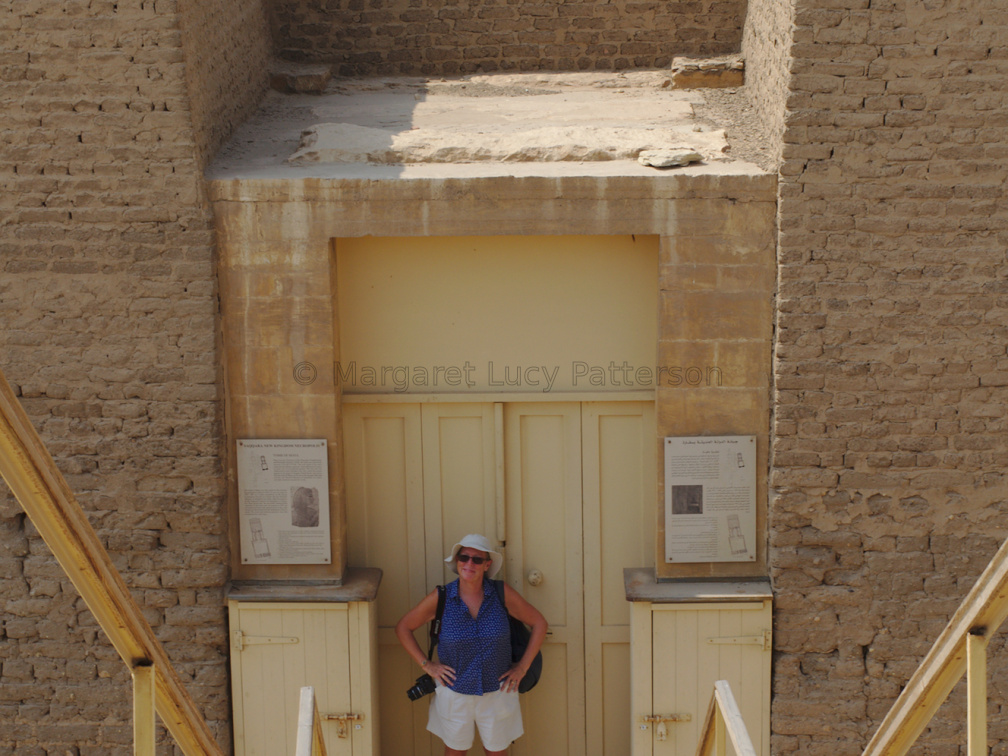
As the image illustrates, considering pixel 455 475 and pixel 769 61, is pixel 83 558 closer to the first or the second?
pixel 455 475

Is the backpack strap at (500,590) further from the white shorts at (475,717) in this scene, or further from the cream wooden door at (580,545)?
the white shorts at (475,717)

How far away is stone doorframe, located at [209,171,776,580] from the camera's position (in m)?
5.81

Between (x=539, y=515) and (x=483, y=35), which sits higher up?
(x=483, y=35)

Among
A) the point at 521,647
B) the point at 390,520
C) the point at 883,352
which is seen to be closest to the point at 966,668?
the point at 883,352

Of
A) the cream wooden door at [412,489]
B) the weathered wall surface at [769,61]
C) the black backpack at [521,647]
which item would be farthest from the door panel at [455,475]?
the weathered wall surface at [769,61]

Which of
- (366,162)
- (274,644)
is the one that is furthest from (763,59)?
(274,644)

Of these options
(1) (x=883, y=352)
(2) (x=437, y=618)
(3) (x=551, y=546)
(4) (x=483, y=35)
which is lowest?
(2) (x=437, y=618)

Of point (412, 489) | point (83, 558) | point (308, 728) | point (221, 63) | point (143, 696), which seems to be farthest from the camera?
point (221, 63)

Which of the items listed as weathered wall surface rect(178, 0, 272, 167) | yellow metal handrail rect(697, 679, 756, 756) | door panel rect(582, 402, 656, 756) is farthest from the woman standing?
weathered wall surface rect(178, 0, 272, 167)

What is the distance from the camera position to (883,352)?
5.72 m

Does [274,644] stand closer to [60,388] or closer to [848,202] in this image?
[60,388]

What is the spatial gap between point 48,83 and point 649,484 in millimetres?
3913

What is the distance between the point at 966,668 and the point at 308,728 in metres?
2.44

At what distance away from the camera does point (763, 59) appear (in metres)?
6.69
